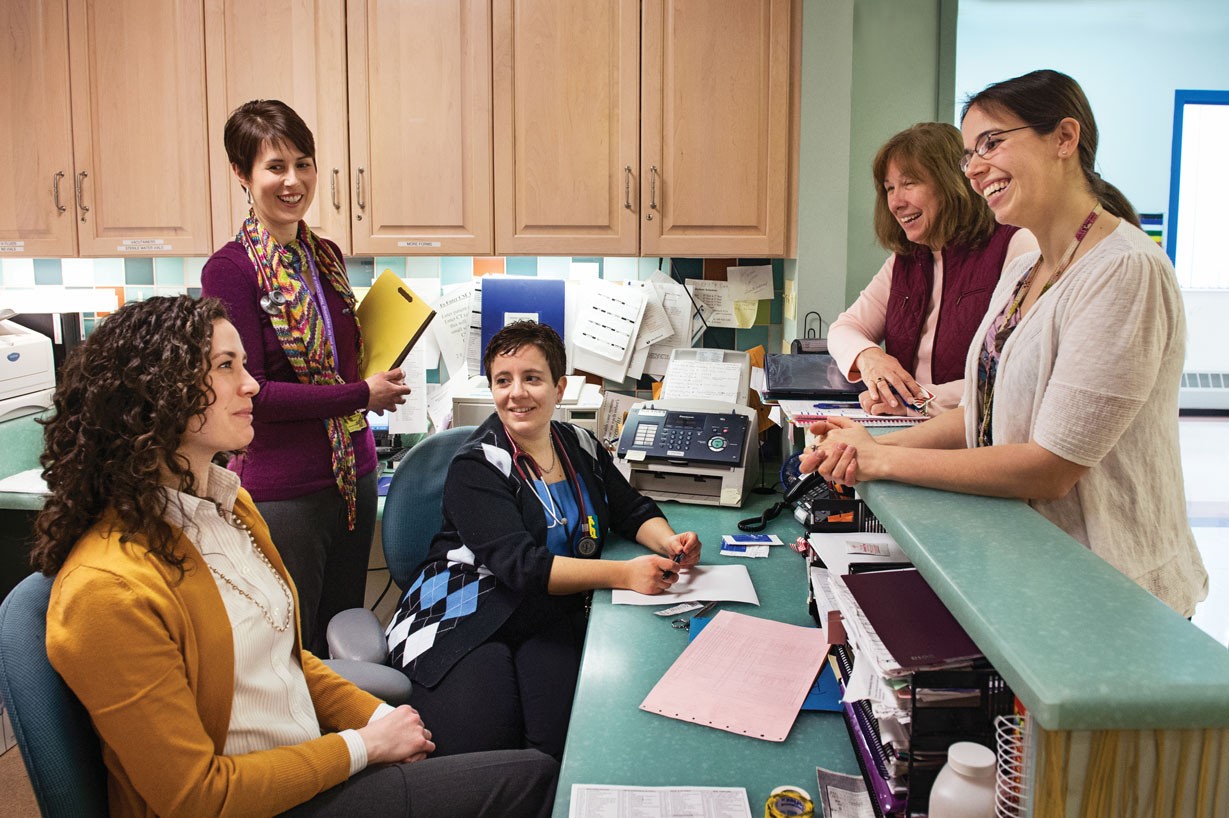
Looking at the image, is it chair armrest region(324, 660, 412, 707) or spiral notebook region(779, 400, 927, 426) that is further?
spiral notebook region(779, 400, 927, 426)

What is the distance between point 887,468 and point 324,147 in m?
2.14

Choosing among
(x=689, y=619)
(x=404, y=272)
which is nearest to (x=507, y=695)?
(x=689, y=619)

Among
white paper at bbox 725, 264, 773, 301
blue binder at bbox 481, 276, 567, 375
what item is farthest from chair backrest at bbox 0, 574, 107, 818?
white paper at bbox 725, 264, 773, 301

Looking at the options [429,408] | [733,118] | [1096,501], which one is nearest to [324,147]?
[429,408]

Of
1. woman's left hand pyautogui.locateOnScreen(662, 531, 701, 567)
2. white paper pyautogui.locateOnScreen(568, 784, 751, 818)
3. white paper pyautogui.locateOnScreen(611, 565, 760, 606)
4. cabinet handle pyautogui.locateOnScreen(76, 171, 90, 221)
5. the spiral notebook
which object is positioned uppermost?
cabinet handle pyautogui.locateOnScreen(76, 171, 90, 221)

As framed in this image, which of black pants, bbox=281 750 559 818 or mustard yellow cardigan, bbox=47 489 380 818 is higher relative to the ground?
mustard yellow cardigan, bbox=47 489 380 818

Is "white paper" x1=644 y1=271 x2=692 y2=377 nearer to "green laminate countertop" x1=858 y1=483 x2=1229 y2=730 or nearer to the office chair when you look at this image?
the office chair

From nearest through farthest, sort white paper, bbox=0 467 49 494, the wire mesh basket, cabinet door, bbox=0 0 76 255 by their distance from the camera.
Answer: the wire mesh basket, white paper, bbox=0 467 49 494, cabinet door, bbox=0 0 76 255

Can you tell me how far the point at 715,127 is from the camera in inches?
109

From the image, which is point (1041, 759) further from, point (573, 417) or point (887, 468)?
point (573, 417)

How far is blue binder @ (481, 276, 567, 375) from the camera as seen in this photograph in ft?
10.5

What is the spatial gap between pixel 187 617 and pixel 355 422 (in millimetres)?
1143

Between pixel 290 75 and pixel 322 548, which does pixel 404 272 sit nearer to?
pixel 290 75

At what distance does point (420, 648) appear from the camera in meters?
1.81
